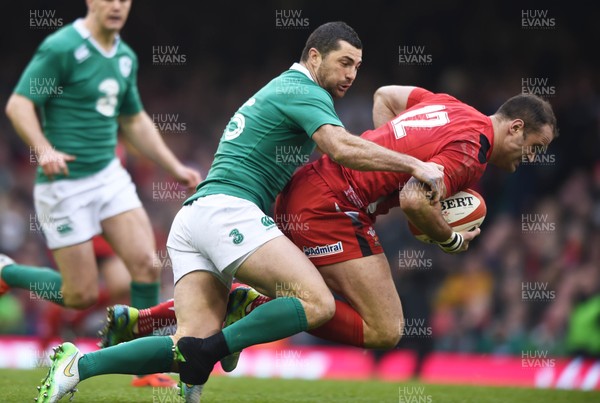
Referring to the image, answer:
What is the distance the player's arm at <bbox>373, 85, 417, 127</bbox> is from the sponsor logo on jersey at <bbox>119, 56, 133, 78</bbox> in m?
2.00

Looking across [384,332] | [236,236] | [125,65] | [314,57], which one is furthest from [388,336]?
[125,65]

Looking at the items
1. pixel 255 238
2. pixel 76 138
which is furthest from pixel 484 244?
pixel 255 238

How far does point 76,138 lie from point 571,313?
248 inches

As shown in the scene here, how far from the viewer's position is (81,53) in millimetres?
6578

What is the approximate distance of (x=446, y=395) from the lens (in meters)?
6.54

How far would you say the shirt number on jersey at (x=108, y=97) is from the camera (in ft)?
22.0

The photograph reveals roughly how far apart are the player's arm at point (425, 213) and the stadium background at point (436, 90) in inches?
181

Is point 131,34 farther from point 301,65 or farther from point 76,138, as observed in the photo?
point 301,65

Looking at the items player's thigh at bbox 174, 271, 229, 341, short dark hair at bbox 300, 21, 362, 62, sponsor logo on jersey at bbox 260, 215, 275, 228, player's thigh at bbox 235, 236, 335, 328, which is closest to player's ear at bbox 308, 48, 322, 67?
short dark hair at bbox 300, 21, 362, 62

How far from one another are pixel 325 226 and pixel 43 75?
2.46 metres

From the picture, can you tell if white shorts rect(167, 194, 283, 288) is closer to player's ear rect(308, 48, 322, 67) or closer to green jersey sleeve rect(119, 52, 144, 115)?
player's ear rect(308, 48, 322, 67)

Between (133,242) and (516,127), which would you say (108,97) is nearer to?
(133,242)

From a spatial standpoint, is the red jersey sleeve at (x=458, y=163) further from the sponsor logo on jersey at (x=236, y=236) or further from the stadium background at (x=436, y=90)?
the stadium background at (x=436, y=90)

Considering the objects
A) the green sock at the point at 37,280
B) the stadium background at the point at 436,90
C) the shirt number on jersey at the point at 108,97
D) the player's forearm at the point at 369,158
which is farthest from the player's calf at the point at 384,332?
the stadium background at the point at 436,90
